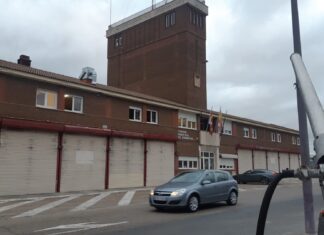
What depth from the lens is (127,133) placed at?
101 ft

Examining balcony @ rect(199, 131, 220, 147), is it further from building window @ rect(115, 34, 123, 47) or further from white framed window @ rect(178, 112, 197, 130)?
building window @ rect(115, 34, 123, 47)

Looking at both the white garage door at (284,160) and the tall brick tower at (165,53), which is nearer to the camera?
the tall brick tower at (165,53)

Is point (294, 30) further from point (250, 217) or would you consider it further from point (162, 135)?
point (162, 135)

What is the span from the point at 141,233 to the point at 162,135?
919 inches

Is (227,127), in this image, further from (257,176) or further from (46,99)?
(46,99)

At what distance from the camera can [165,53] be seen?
1976 inches

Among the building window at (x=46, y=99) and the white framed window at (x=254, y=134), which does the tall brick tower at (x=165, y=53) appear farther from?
the building window at (x=46, y=99)

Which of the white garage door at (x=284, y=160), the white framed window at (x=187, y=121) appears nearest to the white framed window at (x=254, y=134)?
the white garage door at (x=284, y=160)

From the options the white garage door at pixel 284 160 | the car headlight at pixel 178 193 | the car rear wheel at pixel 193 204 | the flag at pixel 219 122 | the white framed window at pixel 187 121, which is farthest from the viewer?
the white garage door at pixel 284 160

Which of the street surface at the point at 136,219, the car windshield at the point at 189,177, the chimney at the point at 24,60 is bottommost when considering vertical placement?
the street surface at the point at 136,219

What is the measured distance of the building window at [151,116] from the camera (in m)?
34.1

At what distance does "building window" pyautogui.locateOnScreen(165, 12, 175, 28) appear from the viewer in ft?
164

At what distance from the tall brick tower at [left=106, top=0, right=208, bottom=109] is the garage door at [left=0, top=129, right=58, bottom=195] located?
22.6 m

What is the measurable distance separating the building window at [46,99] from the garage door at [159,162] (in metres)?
8.94
